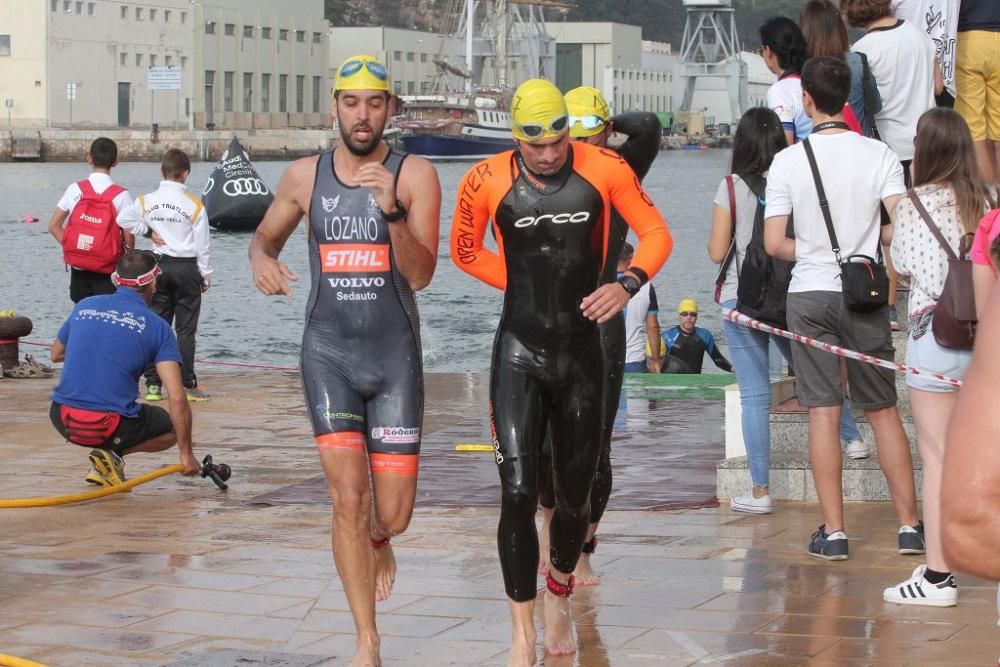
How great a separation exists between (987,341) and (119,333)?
724 centimetres

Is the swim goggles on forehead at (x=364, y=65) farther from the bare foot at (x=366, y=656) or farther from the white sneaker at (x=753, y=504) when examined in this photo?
the white sneaker at (x=753, y=504)

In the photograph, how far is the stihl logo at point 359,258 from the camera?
19.4 ft

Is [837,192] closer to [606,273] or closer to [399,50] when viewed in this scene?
[606,273]

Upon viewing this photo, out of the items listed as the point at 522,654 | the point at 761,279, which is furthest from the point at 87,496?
the point at 522,654

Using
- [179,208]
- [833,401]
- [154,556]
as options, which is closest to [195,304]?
[179,208]

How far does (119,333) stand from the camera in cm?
911

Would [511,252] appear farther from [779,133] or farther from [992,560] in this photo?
[992,560]

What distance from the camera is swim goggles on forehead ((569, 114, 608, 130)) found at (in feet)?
22.1

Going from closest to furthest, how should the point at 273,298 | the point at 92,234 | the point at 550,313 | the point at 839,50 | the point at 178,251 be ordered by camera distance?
1. the point at 550,313
2. the point at 839,50
3. the point at 92,234
4. the point at 178,251
5. the point at 273,298

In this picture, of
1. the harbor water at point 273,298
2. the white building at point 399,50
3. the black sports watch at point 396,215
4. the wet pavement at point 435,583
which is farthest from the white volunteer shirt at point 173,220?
the white building at point 399,50

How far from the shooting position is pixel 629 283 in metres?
5.97

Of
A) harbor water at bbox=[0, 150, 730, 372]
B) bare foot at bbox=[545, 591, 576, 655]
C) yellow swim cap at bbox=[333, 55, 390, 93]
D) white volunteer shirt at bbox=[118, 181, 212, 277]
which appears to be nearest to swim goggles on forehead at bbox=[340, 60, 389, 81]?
yellow swim cap at bbox=[333, 55, 390, 93]

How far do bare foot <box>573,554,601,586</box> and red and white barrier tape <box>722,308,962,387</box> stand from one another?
129 centimetres

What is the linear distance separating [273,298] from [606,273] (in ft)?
113
